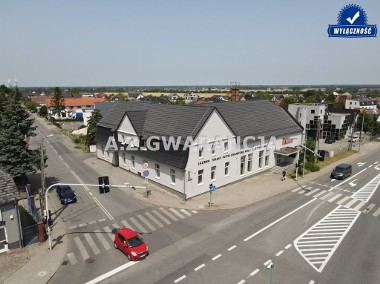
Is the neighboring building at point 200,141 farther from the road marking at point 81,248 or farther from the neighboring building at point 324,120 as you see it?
the neighboring building at point 324,120

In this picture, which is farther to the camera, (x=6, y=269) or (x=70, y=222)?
(x=70, y=222)

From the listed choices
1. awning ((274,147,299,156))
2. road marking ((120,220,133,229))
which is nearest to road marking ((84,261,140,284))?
road marking ((120,220,133,229))

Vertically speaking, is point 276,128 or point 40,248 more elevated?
point 276,128

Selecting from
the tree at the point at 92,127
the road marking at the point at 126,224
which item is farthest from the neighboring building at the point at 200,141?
the tree at the point at 92,127

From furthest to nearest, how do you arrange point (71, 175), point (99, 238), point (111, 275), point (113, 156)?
point (113, 156), point (71, 175), point (99, 238), point (111, 275)

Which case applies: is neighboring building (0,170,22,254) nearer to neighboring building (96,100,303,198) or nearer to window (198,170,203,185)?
neighboring building (96,100,303,198)

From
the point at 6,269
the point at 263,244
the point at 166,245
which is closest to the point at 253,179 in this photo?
the point at 263,244

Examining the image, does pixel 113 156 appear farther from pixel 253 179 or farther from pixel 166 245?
pixel 166 245
